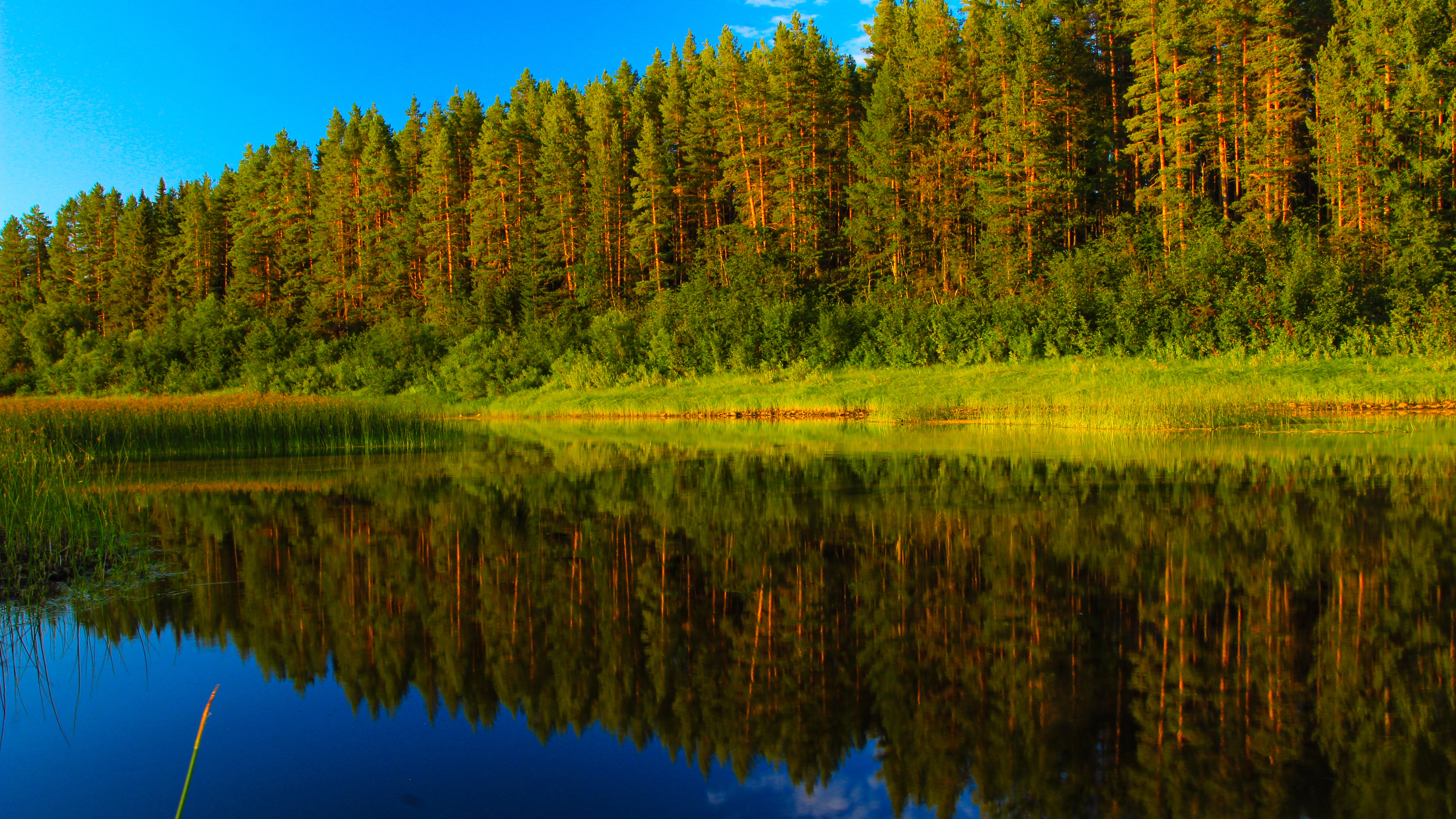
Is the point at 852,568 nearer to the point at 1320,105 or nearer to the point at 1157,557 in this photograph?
the point at 1157,557

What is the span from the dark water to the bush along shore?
0.87m

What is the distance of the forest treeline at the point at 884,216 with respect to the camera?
114 feet

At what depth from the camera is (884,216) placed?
44.9 m

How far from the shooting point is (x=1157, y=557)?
7.66 m

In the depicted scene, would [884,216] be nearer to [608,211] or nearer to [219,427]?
[608,211]

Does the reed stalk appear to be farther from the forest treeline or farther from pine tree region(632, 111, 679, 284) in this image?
pine tree region(632, 111, 679, 284)

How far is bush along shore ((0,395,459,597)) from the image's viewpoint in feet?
27.8

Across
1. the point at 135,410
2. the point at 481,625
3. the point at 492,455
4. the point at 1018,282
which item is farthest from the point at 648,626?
the point at 1018,282

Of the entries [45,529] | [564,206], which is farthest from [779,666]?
[564,206]

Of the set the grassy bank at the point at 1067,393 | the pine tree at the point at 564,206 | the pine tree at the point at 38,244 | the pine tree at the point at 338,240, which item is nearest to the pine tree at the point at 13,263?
the pine tree at the point at 38,244

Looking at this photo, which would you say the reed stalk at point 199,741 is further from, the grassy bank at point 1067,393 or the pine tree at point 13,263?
the pine tree at point 13,263

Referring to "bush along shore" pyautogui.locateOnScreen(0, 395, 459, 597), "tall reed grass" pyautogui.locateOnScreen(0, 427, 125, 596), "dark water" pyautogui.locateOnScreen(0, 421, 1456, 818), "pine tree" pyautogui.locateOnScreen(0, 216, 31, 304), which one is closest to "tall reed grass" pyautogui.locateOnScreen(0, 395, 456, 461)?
"bush along shore" pyautogui.locateOnScreen(0, 395, 459, 597)

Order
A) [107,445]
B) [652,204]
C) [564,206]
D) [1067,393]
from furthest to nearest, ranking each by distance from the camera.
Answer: [564,206] < [652,204] < [1067,393] < [107,445]

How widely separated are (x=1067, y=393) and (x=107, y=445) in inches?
1024
